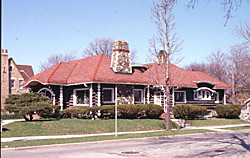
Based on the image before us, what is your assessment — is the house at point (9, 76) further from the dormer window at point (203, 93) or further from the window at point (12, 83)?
the dormer window at point (203, 93)

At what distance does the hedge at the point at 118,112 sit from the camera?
2564 centimetres

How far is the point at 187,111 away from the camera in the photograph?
29.1 meters

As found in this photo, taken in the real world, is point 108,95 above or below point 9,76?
below

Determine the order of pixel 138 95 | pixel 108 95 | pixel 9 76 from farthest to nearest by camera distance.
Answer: pixel 9 76 → pixel 138 95 → pixel 108 95

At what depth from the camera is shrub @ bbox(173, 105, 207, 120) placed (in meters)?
29.2

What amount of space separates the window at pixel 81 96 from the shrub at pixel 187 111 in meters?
8.45

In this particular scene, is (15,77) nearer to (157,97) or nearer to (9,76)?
(9,76)

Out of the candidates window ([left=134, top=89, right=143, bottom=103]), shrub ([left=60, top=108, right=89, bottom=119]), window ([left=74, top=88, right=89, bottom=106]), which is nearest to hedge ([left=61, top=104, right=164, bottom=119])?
shrub ([left=60, top=108, right=89, bottom=119])

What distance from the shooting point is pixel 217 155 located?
38.2 feet

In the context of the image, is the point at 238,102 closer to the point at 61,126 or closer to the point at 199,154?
the point at 61,126

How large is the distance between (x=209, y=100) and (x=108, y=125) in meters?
16.8

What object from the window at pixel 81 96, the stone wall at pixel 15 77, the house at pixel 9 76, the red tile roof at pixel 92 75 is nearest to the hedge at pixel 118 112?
the window at pixel 81 96

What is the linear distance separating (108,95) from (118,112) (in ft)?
8.46

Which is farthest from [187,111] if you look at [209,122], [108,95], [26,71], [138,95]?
[26,71]
